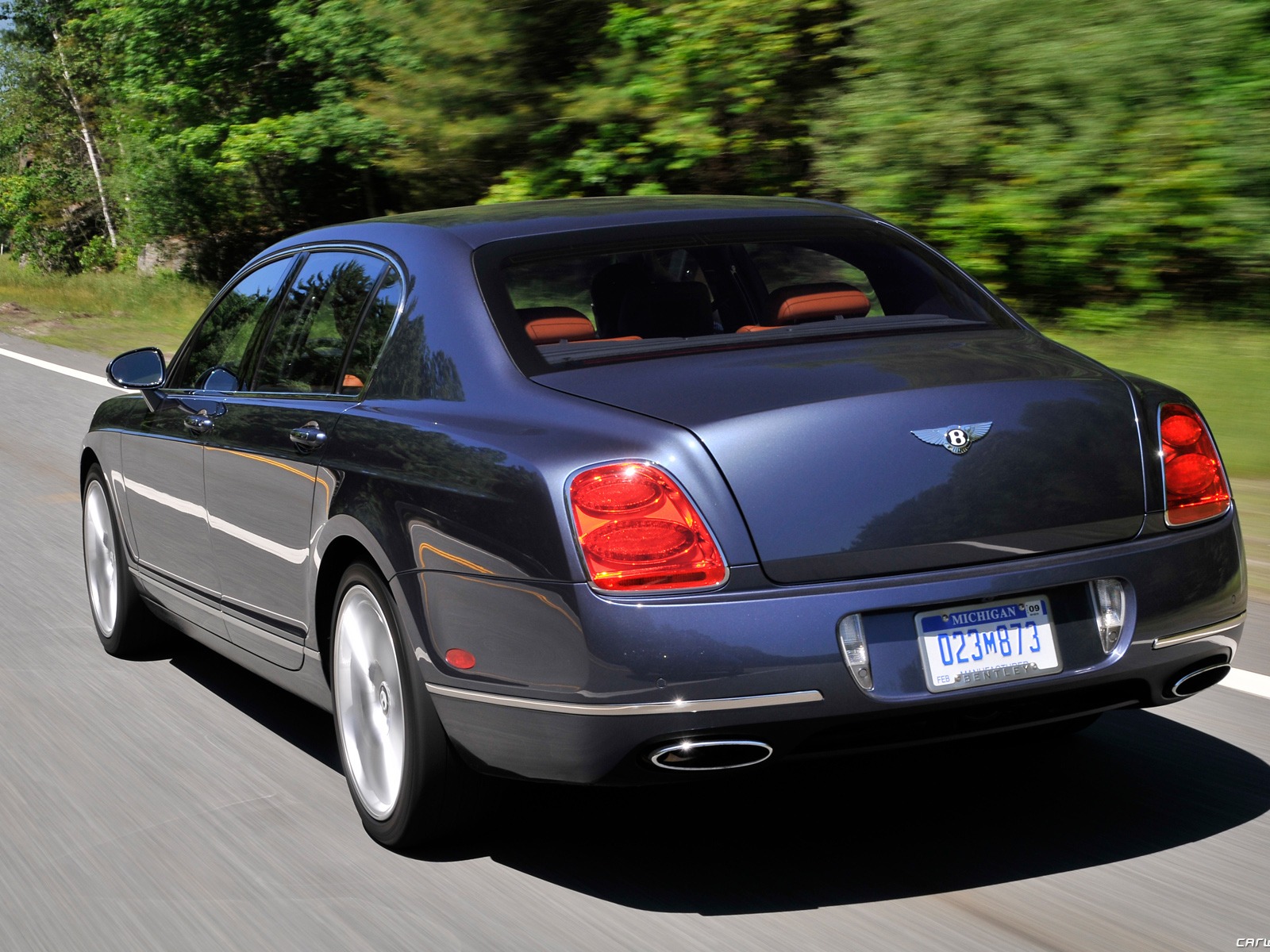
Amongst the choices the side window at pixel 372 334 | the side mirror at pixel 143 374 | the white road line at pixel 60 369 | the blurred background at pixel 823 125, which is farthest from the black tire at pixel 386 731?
the white road line at pixel 60 369

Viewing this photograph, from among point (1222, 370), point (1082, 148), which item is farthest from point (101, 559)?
point (1082, 148)

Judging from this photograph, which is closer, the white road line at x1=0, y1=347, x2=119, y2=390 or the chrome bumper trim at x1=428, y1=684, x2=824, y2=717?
the chrome bumper trim at x1=428, y1=684, x2=824, y2=717

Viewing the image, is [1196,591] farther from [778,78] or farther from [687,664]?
[778,78]

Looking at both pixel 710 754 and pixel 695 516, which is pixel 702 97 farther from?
pixel 710 754

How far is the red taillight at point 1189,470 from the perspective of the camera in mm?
3727

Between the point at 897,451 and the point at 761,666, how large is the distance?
546 millimetres

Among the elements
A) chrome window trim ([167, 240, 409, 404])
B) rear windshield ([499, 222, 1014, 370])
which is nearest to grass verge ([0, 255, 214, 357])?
chrome window trim ([167, 240, 409, 404])

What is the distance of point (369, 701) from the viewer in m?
4.14

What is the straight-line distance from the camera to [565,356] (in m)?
3.93

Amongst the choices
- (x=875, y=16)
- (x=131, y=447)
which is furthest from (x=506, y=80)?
(x=131, y=447)

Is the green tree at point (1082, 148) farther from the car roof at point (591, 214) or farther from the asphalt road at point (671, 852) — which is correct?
the car roof at point (591, 214)

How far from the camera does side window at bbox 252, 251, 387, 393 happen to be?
4.55 meters

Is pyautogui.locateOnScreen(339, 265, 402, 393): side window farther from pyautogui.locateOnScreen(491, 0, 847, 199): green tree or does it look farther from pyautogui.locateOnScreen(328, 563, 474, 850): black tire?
pyautogui.locateOnScreen(491, 0, 847, 199): green tree

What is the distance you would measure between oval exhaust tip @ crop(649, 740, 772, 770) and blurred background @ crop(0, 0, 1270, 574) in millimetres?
5843
